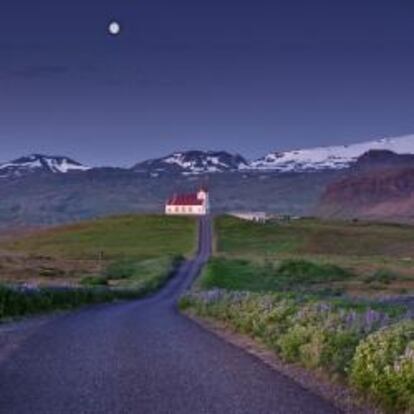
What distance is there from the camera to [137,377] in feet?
63.5

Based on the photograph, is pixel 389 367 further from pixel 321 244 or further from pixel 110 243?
pixel 110 243

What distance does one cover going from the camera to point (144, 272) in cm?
11625

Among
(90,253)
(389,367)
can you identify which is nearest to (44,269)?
(90,253)

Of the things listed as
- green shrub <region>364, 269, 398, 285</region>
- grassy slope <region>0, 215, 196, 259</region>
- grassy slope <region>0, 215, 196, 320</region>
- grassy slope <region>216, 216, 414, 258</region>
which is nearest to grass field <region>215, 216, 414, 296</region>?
grassy slope <region>216, 216, 414, 258</region>

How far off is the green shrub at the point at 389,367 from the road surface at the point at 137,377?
797 mm

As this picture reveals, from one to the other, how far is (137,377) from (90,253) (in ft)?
463

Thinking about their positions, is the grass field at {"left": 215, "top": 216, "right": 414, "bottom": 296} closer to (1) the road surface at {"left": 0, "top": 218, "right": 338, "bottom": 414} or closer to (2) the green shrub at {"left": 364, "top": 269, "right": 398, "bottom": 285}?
(2) the green shrub at {"left": 364, "top": 269, "right": 398, "bottom": 285}

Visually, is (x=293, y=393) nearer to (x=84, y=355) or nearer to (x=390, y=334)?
(x=390, y=334)

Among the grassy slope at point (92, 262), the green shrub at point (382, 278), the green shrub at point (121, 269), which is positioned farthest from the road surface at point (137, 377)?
the green shrub at point (121, 269)

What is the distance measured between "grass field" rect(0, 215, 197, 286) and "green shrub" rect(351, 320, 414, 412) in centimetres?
7667

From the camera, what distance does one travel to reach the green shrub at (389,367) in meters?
14.4

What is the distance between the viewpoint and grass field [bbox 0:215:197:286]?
352 ft

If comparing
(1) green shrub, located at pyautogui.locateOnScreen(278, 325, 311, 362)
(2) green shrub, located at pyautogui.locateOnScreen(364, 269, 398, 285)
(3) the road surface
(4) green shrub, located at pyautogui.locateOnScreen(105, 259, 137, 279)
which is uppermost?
(1) green shrub, located at pyautogui.locateOnScreen(278, 325, 311, 362)

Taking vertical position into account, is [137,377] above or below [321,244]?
above
